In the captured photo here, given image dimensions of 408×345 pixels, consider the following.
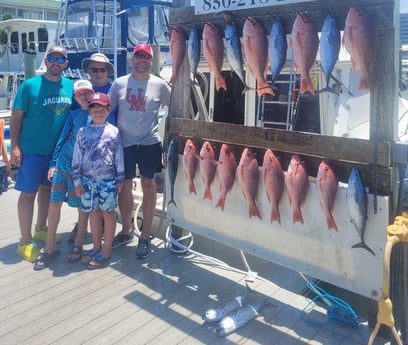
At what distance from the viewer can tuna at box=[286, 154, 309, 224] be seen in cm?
250

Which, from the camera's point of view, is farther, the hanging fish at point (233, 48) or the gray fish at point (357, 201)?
the hanging fish at point (233, 48)

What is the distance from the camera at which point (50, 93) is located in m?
3.46

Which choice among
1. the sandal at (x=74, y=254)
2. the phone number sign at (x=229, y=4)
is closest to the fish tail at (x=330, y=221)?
the phone number sign at (x=229, y=4)

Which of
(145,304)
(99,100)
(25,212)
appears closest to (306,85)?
(99,100)

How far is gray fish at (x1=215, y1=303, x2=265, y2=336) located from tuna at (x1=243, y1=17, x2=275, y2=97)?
136 cm

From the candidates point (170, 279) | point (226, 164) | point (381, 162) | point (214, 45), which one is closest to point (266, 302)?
point (170, 279)

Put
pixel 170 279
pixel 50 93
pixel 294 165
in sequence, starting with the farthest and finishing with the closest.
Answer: pixel 50 93 → pixel 170 279 → pixel 294 165

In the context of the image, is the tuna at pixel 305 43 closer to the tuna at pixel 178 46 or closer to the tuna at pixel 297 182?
the tuna at pixel 297 182

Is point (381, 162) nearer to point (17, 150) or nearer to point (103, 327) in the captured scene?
point (103, 327)

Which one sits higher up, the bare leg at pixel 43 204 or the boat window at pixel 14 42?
the boat window at pixel 14 42

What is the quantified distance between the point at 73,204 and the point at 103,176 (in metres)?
0.48

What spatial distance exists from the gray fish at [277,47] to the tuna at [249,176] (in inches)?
20.9

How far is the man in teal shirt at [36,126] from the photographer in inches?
134

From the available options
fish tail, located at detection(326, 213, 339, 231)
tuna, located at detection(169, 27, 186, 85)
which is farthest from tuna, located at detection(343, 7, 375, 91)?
tuna, located at detection(169, 27, 186, 85)
